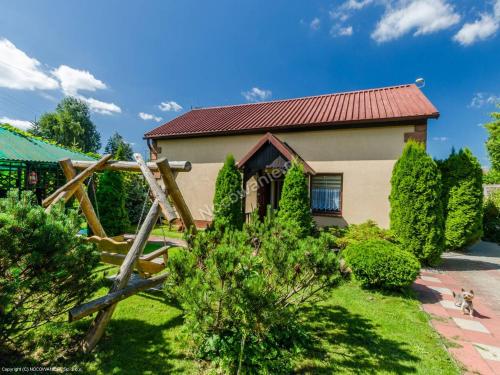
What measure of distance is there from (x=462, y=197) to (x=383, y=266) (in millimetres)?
5680

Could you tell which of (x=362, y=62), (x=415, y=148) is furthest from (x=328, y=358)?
(x=362, y=62)

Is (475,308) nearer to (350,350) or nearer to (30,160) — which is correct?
(350,350)

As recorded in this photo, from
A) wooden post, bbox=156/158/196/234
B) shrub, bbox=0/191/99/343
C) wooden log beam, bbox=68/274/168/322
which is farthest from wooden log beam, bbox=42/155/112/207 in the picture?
wooden log beam, bbox=68/274/168/322

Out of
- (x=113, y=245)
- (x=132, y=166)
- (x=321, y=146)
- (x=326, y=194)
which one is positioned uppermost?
(x=321, y=146)

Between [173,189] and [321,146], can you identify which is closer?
[173,189]

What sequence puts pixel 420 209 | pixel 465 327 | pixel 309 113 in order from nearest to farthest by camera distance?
pixel 465 327, pixel 420 209, pixel 309 113

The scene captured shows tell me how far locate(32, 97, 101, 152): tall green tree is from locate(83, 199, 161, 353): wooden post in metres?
43.9

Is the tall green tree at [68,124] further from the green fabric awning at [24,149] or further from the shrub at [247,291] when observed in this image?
the shrub at [247,291]

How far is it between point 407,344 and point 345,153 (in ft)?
25.0

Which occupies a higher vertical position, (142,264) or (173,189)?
(173,189)

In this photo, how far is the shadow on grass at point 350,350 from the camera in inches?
106

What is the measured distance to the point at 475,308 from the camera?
441cm

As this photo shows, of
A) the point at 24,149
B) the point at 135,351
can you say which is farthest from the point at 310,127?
the point at 24,149

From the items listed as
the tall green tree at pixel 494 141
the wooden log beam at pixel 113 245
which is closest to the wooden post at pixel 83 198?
the wooden log beam at pixel 113 245
